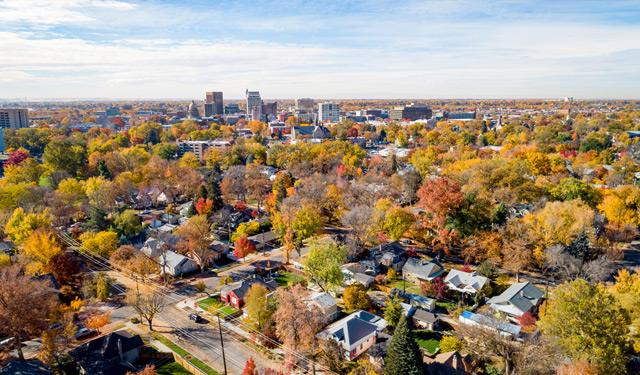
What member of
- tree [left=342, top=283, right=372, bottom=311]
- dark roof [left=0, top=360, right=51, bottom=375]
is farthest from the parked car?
tree [left=342, top=283, right=372, bottom=311]

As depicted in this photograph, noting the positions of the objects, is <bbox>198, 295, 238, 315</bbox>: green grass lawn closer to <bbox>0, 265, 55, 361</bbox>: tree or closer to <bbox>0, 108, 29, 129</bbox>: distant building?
<bbox>0, 265, 55, 361</bbox>: tree

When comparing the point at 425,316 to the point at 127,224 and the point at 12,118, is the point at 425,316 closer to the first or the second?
the point at 127,224

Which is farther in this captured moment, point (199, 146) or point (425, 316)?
point (199, 146)

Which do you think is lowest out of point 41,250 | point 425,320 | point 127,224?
point 425,320

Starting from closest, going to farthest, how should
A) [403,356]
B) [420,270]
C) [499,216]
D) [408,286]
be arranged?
1. [403,356]
2. [408,286]
3. [420,270]
4. [499,216]

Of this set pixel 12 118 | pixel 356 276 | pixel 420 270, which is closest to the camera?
pixel 356 276

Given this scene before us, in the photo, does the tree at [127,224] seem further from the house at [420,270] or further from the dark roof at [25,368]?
the house at [420,270]

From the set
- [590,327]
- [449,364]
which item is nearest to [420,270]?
[449,364]
